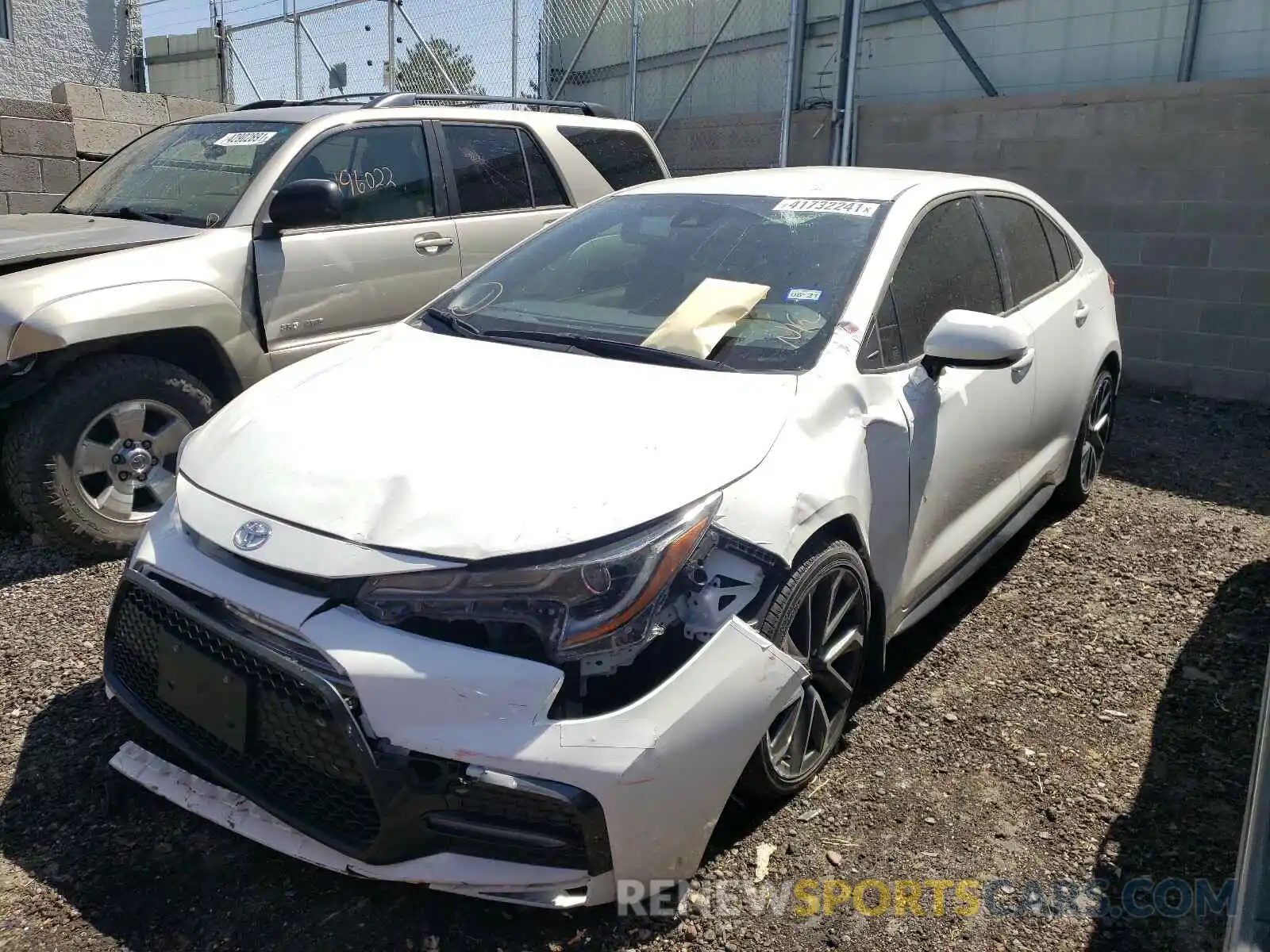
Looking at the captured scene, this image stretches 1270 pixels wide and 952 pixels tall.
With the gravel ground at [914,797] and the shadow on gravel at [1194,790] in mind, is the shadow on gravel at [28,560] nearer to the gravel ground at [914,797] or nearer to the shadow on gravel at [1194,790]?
the gravel ground at [914,797]

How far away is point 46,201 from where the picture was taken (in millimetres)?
8164

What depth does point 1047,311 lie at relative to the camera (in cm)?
425

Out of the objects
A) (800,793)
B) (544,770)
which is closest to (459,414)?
(544,770)

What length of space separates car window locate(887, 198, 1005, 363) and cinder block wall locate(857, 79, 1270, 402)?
14.4 ft

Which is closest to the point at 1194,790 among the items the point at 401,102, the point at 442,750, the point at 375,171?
the point at 442,750

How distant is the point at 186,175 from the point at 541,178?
1927 mm

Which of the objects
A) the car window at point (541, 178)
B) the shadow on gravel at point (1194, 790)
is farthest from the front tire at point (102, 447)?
the shadow on gravel at point (1194, 790)

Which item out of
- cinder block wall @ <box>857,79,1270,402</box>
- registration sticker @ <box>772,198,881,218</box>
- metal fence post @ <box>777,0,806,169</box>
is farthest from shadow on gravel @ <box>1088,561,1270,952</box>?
metal fence post @ <box>777,0,806,169</box>

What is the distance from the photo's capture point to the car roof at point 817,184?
362 centimetres

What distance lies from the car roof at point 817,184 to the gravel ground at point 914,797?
160 cm

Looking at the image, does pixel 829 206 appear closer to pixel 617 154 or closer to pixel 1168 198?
pixel 617 154

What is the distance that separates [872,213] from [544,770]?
2204mm

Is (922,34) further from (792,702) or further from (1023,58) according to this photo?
(792,702)

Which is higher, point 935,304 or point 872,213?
point 872,213
